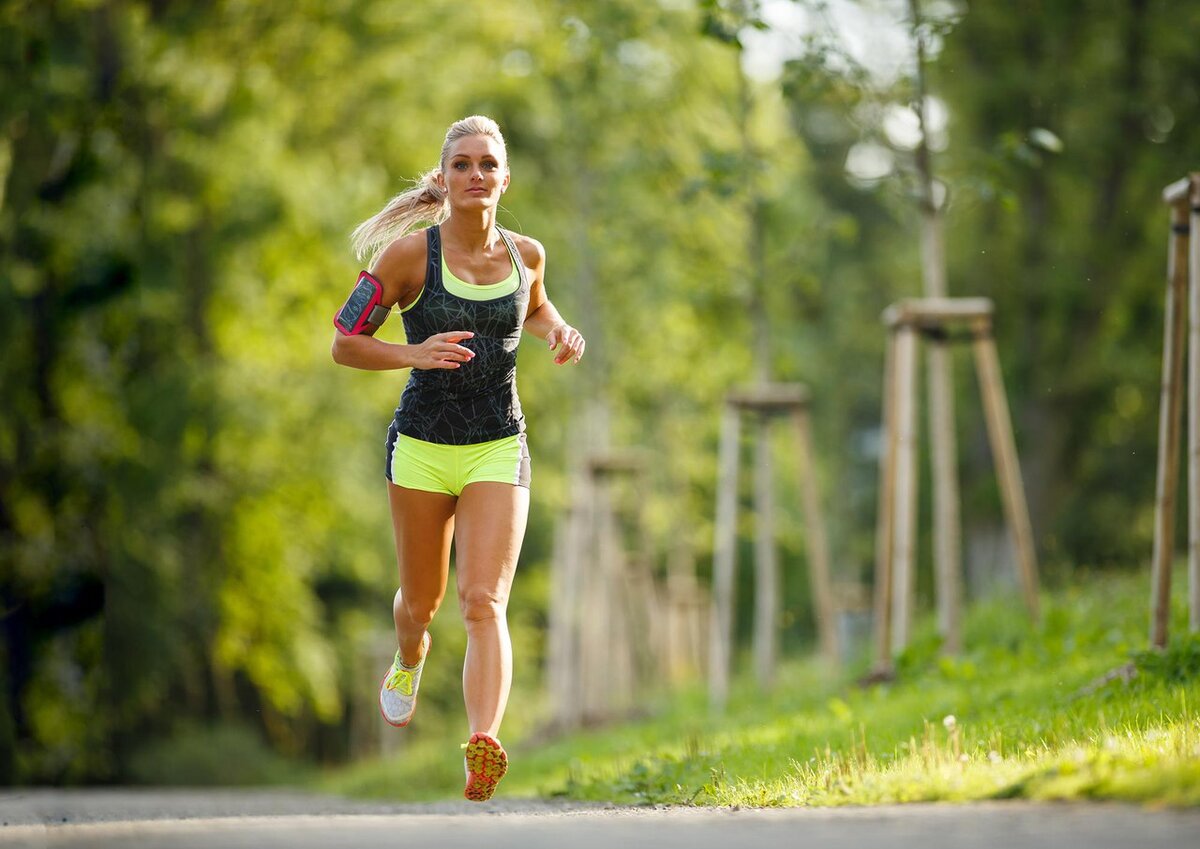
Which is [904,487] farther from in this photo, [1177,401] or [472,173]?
[472,173]

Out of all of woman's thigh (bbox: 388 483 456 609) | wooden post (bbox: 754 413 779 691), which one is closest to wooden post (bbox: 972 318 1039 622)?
wooden post (bbox: 754 413 779 691)

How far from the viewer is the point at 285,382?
24.5 metres

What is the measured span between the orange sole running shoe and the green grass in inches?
31.3

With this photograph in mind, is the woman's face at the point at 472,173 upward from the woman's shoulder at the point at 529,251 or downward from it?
upward

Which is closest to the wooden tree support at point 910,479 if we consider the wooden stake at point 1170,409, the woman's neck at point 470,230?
the wooden stake at point 1170,409

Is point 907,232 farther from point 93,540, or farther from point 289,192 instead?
point 93,540

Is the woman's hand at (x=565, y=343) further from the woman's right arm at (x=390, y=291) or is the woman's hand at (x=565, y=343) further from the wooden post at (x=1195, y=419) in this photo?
the wooden post at (x=1195, y=419)

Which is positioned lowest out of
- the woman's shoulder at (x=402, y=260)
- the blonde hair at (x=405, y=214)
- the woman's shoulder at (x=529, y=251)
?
the woman's shoulder at (x=402, y=260)

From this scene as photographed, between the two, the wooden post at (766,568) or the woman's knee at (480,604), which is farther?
the wooden post at (766,568)

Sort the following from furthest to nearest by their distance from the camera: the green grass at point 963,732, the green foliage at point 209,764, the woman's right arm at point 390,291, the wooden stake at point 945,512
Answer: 1. the green foliage at point 209,764
2. the wooden stake at point 945,512
3. the woman's right arm at point 390,291
4. the green grass at point 963,732

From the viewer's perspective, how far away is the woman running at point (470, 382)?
21.2ft

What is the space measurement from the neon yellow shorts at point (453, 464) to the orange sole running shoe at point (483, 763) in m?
1.06

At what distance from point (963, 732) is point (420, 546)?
8.02 ft

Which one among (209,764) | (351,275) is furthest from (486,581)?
(351,275)
